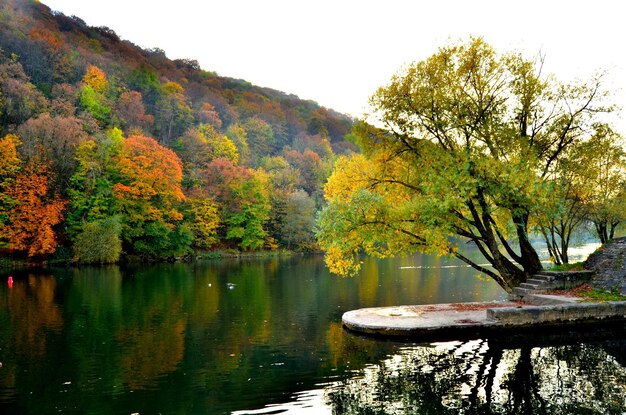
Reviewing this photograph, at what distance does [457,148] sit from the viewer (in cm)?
2275

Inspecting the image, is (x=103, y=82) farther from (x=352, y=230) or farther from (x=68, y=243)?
(x=352, y=230)

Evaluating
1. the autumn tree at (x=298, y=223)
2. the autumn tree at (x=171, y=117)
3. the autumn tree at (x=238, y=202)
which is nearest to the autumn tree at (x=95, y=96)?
the autumn tree at (x=171, y=117)

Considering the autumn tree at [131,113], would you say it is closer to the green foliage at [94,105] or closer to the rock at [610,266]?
the green foliage at [94,105]

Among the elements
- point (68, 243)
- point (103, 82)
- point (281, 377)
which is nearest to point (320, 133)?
point (103, 82)

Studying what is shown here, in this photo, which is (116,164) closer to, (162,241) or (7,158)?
(162,241)

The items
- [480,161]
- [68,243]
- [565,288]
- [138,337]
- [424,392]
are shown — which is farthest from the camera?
[68,243]

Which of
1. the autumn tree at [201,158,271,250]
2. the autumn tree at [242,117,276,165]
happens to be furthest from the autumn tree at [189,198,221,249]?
the autumn tree at [242,117,276,165]

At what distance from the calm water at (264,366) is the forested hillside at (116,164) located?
31575 millimetres

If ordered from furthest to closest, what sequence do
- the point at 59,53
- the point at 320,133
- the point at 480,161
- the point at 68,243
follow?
the point at 320,133
the point at 59,53
the point at 68,243
the point at 480,161

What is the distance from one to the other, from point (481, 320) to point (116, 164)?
52459 millimetres

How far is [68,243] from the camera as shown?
57.4 m

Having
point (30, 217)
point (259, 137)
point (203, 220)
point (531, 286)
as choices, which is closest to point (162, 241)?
point (203, 220)

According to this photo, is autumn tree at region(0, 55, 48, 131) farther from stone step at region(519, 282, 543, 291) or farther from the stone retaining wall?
the stone retaining wall

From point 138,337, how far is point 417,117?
48.8ft
